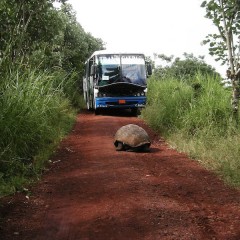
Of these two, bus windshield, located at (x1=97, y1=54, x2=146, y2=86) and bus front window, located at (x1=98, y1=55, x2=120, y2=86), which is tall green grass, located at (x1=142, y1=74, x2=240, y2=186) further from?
bus front window, located at (x1=98, y1=55, x2=120, y2=86)

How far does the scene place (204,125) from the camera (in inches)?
323

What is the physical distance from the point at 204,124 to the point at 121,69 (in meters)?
6.66

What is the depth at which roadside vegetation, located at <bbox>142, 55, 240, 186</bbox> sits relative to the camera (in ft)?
20.6

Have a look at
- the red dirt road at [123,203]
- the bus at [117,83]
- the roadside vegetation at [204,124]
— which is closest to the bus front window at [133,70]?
the bus at [117,83]

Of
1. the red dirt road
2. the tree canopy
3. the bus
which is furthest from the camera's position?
the bus

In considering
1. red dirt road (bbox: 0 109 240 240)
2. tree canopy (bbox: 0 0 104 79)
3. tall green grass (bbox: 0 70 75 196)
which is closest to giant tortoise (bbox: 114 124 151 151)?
red dirt road (bbox: 0 109 240 240)

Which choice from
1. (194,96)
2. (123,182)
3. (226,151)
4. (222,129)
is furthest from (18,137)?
(194,96)

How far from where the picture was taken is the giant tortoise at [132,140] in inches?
299

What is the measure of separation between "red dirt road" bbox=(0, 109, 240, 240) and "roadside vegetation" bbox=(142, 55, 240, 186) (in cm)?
30

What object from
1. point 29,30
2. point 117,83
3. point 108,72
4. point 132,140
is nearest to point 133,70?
point 117,83

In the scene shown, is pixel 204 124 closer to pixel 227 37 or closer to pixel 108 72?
pixel 227 37

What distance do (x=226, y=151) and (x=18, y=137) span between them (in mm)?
3208

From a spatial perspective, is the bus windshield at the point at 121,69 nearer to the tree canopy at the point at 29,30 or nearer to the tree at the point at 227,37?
the tree canopy at the point at 29,30

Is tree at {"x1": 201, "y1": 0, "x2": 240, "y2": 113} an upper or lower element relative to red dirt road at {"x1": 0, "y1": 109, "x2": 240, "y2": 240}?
upper
